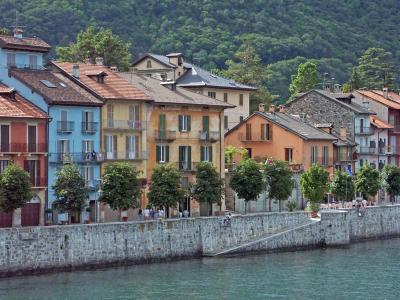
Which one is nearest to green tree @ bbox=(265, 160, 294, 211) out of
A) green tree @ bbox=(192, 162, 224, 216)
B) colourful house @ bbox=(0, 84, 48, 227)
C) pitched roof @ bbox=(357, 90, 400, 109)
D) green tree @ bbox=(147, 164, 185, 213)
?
green tree @ bbox=(192, 162, 224, 216)

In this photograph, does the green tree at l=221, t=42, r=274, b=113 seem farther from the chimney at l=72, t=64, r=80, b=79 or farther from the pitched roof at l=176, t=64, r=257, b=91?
the chimney at l=72, t=64, r=80, b=79

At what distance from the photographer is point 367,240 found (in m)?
110

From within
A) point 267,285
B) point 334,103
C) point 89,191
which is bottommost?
point 267,285

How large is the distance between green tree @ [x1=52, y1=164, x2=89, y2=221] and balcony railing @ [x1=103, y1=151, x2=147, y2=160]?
9726mm

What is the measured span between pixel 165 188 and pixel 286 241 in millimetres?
11266

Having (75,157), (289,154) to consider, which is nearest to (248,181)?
(75,157)

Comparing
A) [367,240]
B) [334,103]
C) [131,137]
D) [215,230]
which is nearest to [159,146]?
[131,137]

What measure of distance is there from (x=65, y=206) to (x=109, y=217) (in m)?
9.59

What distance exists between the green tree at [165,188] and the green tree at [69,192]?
7321 mm

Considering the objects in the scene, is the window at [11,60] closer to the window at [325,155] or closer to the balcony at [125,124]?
the balcony at [125,124]

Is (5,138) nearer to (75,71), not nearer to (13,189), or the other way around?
(13,189)

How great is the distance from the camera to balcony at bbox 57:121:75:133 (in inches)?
3618

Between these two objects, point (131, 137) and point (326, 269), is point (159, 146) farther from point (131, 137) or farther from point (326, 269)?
point (326, 269)

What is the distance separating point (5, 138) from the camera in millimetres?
86562
